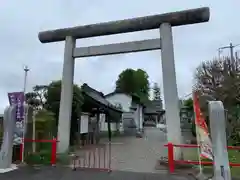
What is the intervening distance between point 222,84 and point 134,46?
1012 cm

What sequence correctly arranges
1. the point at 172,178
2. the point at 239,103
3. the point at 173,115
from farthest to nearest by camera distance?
the point at 239,103, the point at 173,115, the point at 172,178

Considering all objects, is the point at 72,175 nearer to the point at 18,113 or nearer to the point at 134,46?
the point at 18,113

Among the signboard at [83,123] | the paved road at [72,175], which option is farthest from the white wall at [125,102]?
the paved road at [72,175]

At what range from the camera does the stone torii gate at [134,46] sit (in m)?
8.34

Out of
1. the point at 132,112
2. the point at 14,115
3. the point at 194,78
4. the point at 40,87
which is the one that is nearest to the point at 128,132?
the point at 132,112

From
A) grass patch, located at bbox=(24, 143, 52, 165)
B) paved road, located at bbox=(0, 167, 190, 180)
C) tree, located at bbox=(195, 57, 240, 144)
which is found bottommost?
paved road, located at bbox=(0, 167, 190, 180)

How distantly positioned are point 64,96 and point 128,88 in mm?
39166

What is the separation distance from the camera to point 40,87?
18844mm

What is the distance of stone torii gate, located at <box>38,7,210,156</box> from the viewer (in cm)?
834

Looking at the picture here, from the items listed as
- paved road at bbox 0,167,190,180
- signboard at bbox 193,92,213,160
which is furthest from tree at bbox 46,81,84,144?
signboard at bbox 193,92,213,160

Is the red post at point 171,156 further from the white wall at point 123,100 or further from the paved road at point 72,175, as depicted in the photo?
the white wall at point 123,100

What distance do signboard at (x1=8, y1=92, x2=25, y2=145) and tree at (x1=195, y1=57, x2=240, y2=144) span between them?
31.5ft

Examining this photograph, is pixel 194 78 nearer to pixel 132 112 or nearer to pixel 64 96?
pixel 132 112

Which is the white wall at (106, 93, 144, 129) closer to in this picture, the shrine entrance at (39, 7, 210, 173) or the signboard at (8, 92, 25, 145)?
the shrine entrance at (39, 7, 210, 173)
